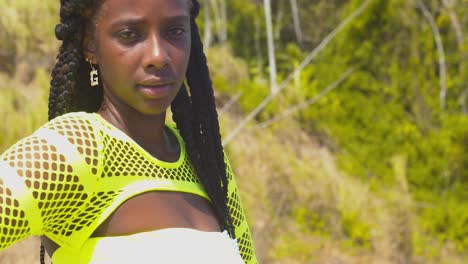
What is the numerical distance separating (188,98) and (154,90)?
30 centimetres

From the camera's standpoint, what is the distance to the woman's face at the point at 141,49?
1.20 m

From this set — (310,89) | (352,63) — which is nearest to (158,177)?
(310,89)

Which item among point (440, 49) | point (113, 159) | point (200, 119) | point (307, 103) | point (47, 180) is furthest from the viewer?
point (440, 49)

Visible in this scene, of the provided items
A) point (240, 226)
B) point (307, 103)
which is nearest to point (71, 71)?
point (240, 226)

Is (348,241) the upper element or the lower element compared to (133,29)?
lower

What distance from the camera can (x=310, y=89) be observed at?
30.7 ft

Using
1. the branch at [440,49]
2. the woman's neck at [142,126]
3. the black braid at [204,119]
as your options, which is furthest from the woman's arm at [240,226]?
the branch at [440,49]

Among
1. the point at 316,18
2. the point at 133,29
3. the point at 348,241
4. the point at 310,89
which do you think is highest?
the point at 133,29

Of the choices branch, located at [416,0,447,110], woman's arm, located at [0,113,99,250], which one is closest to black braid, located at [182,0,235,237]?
woman's arm, located at [0,113,99,250]

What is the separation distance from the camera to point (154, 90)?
123 centimetres

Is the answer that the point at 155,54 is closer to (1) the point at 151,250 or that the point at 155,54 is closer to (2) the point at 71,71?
(2) the point at 71,71

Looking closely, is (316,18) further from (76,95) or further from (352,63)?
Result: (76,95)

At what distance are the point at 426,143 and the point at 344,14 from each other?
1948 millimetres

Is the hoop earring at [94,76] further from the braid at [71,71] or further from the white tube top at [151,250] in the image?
the white tube top at [151,250]
